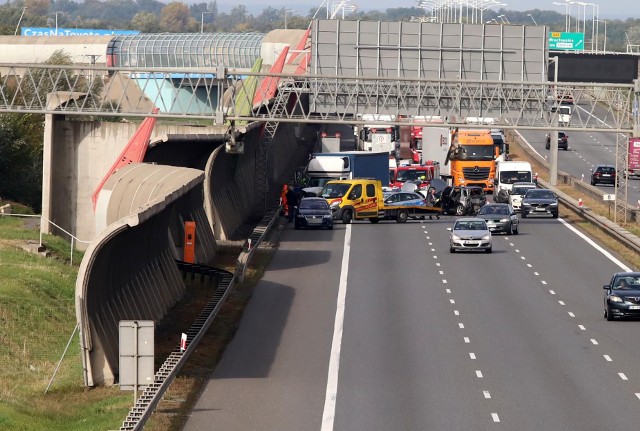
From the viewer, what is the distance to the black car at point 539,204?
2756 inches

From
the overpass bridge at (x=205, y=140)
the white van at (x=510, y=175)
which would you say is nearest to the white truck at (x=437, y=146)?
the white van at (x=510, y=175)

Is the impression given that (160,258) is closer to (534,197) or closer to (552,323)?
(552,323)

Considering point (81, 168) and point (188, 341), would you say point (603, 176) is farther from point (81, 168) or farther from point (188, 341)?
point (188, 341)

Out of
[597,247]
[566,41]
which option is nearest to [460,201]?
[597,247]

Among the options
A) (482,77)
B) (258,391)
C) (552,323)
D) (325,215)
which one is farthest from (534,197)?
(258,391)

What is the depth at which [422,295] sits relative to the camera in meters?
43.8

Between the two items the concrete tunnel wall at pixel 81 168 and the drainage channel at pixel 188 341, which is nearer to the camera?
the drainage channel at pixel 188 341

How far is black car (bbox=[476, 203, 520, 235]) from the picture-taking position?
61.7 m

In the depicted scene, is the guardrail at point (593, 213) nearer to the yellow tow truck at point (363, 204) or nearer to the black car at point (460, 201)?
the black car at point (460, 201)

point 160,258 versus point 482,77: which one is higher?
point 482,77

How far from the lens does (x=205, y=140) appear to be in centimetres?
5862

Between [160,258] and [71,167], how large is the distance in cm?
1791

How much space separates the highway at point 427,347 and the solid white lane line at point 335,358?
5cm

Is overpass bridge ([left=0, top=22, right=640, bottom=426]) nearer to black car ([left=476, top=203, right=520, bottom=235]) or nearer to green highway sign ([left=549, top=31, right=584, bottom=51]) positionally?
black car ([left=476, top=203, right=520, bottom=235])
